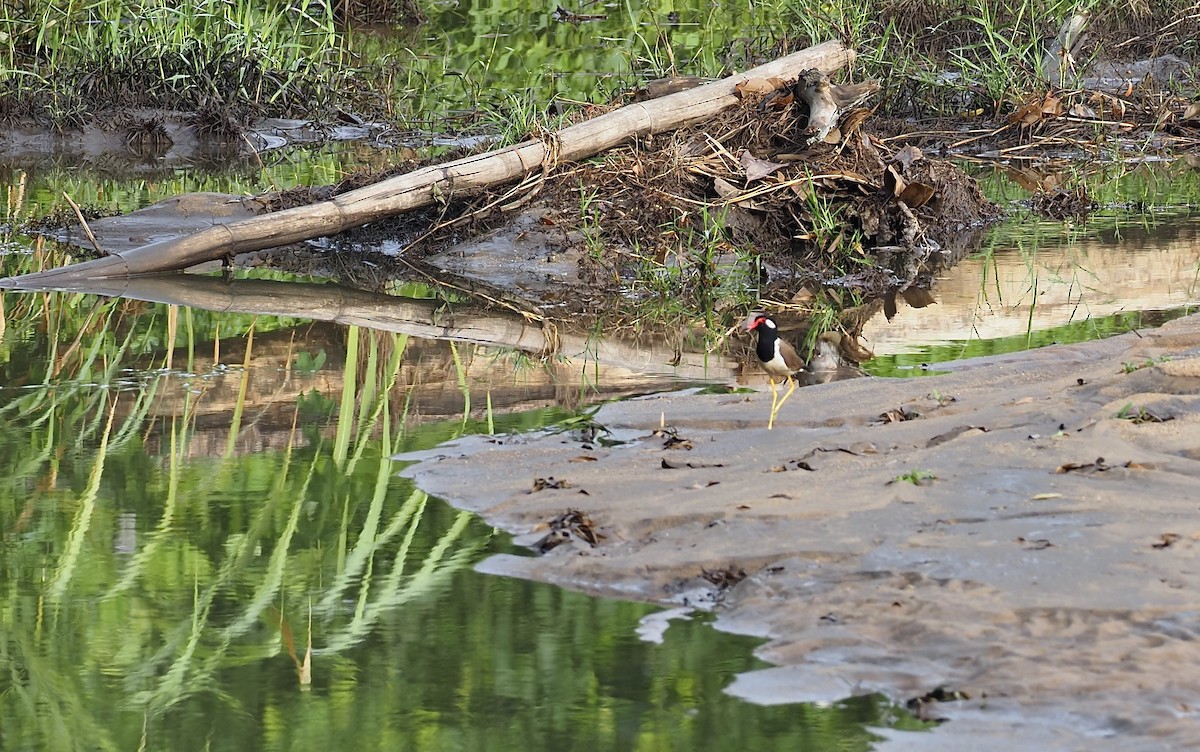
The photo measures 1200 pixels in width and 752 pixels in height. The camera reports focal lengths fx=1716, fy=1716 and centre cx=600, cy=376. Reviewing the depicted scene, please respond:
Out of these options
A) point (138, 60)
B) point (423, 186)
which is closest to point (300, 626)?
point (423, 186)

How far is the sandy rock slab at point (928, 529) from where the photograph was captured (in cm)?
366

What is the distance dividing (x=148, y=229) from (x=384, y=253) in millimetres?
Answer: 1566

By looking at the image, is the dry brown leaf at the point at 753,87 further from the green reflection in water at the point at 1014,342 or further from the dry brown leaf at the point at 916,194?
the green reflection in water at the point at 1014,342

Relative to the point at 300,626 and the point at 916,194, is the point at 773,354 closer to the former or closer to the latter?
the point at 300,626

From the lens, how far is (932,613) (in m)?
3.99

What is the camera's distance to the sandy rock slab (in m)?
3.66

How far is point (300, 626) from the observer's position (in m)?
4.41

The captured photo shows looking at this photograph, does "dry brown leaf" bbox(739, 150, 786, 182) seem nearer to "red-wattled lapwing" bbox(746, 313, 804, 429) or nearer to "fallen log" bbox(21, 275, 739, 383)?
"fallen log" bbox(21, 275, 739, 383)

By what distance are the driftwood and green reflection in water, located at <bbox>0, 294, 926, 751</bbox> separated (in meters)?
3.06

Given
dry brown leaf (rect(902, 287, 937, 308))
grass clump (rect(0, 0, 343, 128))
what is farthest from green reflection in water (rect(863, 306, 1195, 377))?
grass clump (rect(0, 0, 343, 128))

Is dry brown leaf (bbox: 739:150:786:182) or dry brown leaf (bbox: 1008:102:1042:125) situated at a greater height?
dry brown leaf (bbox: 1008:102:1042:125)

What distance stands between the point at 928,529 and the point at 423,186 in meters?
5.79

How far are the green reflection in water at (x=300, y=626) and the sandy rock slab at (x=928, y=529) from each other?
0.53 ft

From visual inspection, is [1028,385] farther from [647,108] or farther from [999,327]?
[647,108]
